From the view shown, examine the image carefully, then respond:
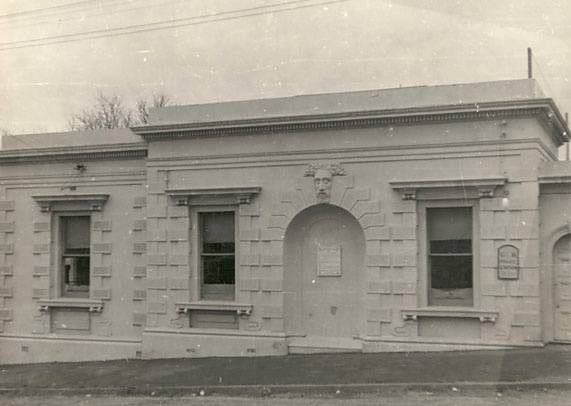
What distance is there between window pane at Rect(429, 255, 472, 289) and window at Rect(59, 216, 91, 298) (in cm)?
857

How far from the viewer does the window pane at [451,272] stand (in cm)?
1316

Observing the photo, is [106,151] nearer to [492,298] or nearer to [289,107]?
[289,107]

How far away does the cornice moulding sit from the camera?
41.1ft

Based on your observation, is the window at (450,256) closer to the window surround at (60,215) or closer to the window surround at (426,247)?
the window surround at (426,247)

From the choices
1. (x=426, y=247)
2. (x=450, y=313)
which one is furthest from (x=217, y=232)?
(x=450, y=313)

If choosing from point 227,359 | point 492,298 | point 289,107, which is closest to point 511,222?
point 492,298

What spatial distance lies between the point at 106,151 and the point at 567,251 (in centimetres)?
1068

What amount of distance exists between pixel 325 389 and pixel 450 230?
15.9 ft

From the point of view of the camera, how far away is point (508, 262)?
41.2 ft

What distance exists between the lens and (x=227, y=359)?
1381 centimetres

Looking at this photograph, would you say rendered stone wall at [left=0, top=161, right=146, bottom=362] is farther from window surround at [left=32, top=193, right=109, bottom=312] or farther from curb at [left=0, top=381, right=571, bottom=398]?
curb at [left=0, top=381, right=571, bottom=398]

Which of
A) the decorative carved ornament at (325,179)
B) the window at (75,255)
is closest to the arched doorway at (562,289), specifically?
the decorative carved ornament at (325,179)

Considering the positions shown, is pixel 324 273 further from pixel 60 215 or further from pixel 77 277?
pixel 60 215

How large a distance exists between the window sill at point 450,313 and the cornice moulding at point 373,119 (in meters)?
3.76
